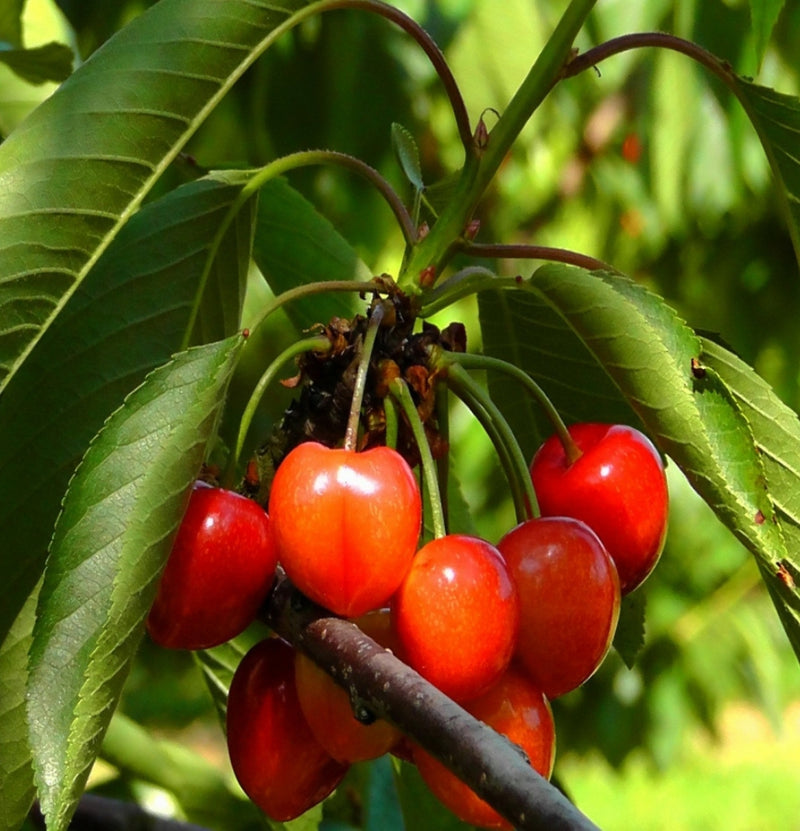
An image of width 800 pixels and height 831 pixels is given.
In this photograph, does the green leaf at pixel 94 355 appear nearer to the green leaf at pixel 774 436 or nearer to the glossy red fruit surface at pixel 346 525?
the glossy red fruit surface at pixel 346 525

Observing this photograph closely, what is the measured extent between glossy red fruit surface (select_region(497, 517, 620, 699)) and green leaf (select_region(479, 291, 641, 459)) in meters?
0.30

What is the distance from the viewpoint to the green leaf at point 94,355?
988mm

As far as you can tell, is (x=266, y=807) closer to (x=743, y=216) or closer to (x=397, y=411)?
(x=397, y=411)

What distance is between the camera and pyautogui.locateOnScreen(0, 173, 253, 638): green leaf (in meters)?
0.99

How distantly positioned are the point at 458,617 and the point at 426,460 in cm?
15

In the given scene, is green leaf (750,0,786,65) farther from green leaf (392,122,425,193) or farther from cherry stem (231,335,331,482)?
cherry stem (231,335,331,482)

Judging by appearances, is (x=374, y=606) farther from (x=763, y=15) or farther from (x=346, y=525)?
(x=763, y=15)

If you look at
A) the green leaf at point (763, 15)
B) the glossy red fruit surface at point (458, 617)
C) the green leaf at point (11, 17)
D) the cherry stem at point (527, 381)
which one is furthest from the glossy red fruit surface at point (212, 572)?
the green leaf at point (11, 17)

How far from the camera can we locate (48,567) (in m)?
0.76

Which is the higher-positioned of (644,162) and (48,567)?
(48,567)

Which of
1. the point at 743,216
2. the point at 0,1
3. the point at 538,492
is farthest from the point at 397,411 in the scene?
the point at 743,216

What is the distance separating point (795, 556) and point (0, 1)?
44.1 inches

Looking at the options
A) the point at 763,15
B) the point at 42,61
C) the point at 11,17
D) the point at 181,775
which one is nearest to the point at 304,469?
the point at 763,15

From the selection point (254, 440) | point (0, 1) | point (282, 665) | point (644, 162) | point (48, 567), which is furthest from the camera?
point (644, 162)
